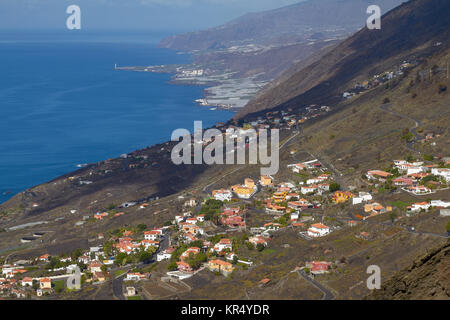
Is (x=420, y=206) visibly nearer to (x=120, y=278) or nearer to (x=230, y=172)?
(x=120, y=278)

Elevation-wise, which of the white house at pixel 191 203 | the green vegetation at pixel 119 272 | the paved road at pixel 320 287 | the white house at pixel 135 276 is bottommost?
the green vegetation at pixel 119 272

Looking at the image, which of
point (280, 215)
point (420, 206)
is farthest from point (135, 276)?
point (420, 206)

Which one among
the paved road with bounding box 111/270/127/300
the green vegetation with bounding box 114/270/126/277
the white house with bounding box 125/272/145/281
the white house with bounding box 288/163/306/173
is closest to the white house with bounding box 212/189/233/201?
the white house with bounding box 288/163/306/173

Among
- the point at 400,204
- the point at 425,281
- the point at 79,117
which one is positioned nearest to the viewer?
the point at 425,281

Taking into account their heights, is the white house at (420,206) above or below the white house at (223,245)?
above

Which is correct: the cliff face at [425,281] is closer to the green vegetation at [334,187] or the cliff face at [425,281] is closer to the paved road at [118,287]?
the paved road at [118,287]

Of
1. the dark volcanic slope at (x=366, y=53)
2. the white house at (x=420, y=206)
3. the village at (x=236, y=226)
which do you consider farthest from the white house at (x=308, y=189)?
the dark volcanic slope at (x=366, y=53)
